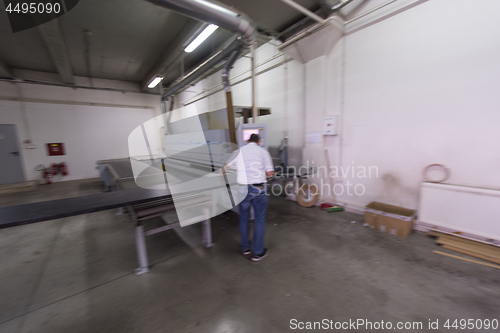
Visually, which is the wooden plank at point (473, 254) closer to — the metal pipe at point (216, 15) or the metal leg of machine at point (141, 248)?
the metal leg of machine at point (141, 248)

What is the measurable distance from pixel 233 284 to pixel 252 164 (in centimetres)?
120

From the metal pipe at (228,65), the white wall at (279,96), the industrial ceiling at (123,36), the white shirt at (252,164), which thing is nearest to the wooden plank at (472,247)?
the white shirt at (252,164)

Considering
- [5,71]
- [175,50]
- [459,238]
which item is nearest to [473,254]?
[459,238]

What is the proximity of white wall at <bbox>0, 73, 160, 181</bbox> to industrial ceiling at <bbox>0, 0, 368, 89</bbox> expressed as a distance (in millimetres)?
724

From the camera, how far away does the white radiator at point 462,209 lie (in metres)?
2.15

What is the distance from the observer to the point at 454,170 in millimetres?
2480

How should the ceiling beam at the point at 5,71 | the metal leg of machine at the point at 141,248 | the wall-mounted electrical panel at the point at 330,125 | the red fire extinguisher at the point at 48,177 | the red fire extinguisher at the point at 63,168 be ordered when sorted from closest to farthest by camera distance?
the metal leg of machine at the point at 141,248, the wall-mounted electrical panel at the point at 330,125, the ceiling beam at the point at 5,71, the red fire extinguisher at the point at 48,177, the red fire extinguisher at the point at 63,168

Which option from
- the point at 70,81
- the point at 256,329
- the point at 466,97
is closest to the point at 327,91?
the point at 466,97

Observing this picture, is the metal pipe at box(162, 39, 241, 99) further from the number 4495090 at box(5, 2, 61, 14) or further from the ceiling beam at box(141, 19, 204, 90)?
the number 4495090 at box(5, 2, 61, 14)

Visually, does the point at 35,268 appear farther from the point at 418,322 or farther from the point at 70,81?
the point at 70,81

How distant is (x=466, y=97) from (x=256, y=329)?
338cm

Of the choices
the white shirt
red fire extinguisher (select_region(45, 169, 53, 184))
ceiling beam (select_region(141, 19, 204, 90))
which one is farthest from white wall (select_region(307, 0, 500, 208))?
red fire extinguisher (select_region(45, 169, 53, 184))

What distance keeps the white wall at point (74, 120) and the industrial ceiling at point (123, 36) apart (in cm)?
72

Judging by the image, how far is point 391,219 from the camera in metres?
2.69
